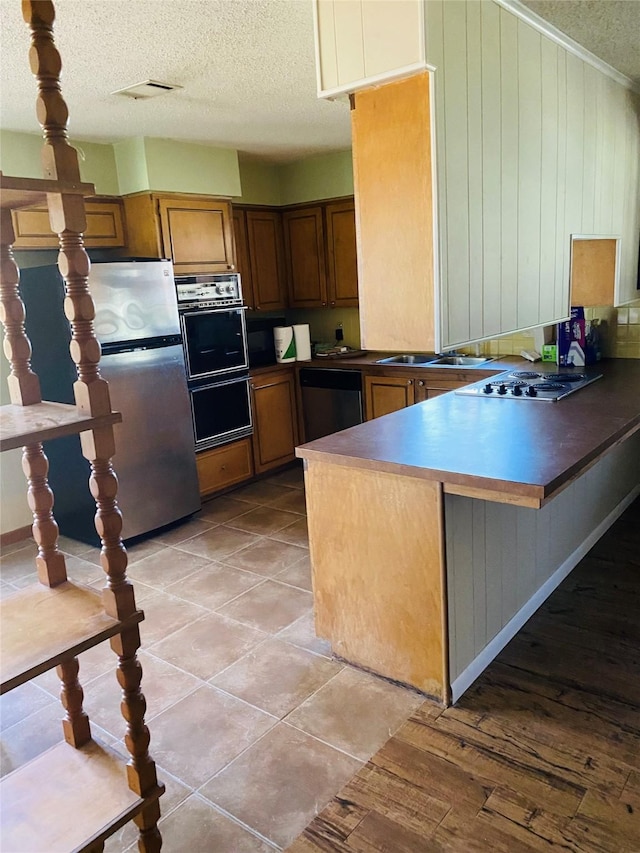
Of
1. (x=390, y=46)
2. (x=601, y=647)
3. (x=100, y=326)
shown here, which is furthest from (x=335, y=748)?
(x=100, y=326)

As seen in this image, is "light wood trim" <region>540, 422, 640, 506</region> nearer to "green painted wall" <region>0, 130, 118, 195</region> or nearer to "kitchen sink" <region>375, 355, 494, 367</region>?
"kitchen sink" <region>375, 355, 494, 367</region>

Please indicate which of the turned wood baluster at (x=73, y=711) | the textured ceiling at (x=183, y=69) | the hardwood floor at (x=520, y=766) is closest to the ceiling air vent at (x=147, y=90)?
the textured ceiling at (x=183, y=69)

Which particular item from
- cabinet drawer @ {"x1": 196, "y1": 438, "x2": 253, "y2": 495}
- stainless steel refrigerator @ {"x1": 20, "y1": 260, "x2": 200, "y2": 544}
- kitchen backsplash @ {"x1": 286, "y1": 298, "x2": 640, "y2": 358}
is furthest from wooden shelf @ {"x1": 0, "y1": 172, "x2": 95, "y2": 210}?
cabinet drawer @ {"x1": 196, "y1": 438, "x2": 253, "y2": 495}

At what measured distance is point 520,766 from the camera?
1982 mm

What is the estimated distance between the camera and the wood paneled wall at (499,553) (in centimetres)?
226

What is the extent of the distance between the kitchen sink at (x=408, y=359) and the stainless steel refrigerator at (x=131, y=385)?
1.56 m

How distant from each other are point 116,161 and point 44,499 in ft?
10.7

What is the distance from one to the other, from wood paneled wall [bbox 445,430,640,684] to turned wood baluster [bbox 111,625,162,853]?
113 cm

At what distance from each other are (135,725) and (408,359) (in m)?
3.83

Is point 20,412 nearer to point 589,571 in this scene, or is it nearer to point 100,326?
point 100,326

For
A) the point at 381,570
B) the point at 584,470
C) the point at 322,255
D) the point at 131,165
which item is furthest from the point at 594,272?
the point at 131,165

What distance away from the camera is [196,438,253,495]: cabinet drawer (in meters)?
4.51

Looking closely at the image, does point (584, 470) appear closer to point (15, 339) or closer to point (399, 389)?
point (15, 339)

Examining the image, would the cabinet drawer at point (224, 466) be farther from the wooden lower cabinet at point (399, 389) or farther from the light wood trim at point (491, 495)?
the light wood trim at point (491, 495)
